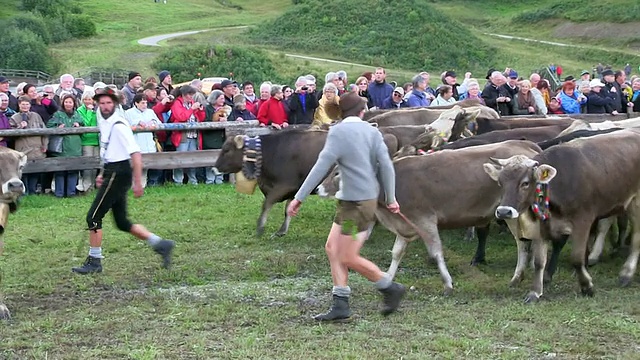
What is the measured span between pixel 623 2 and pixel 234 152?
5087cm

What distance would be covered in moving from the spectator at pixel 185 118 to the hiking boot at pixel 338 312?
29.0 ft

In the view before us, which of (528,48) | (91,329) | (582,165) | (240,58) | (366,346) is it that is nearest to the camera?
(366,346)

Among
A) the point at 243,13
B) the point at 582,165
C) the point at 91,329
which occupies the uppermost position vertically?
the point at 582,165

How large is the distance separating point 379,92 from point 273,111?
2.30 meters

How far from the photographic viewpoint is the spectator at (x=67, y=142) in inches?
608

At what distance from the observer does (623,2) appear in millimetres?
58312

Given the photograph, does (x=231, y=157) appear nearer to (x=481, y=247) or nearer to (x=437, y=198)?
(x=481, y=247)

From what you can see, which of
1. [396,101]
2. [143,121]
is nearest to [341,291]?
[143,121]

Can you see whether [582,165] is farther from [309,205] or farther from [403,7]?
[403,7]

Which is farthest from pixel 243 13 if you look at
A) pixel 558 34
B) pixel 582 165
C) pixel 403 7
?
pixel 582 165

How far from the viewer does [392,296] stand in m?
8.20

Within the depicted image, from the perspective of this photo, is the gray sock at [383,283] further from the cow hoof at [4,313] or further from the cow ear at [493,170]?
the cow hoof at [4,313]

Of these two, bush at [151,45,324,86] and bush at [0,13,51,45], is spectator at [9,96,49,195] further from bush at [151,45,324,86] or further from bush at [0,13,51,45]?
bush at [0,13,51,45]

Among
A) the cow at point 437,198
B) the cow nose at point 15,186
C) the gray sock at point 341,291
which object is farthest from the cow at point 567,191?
the cow nose at point 15,186
